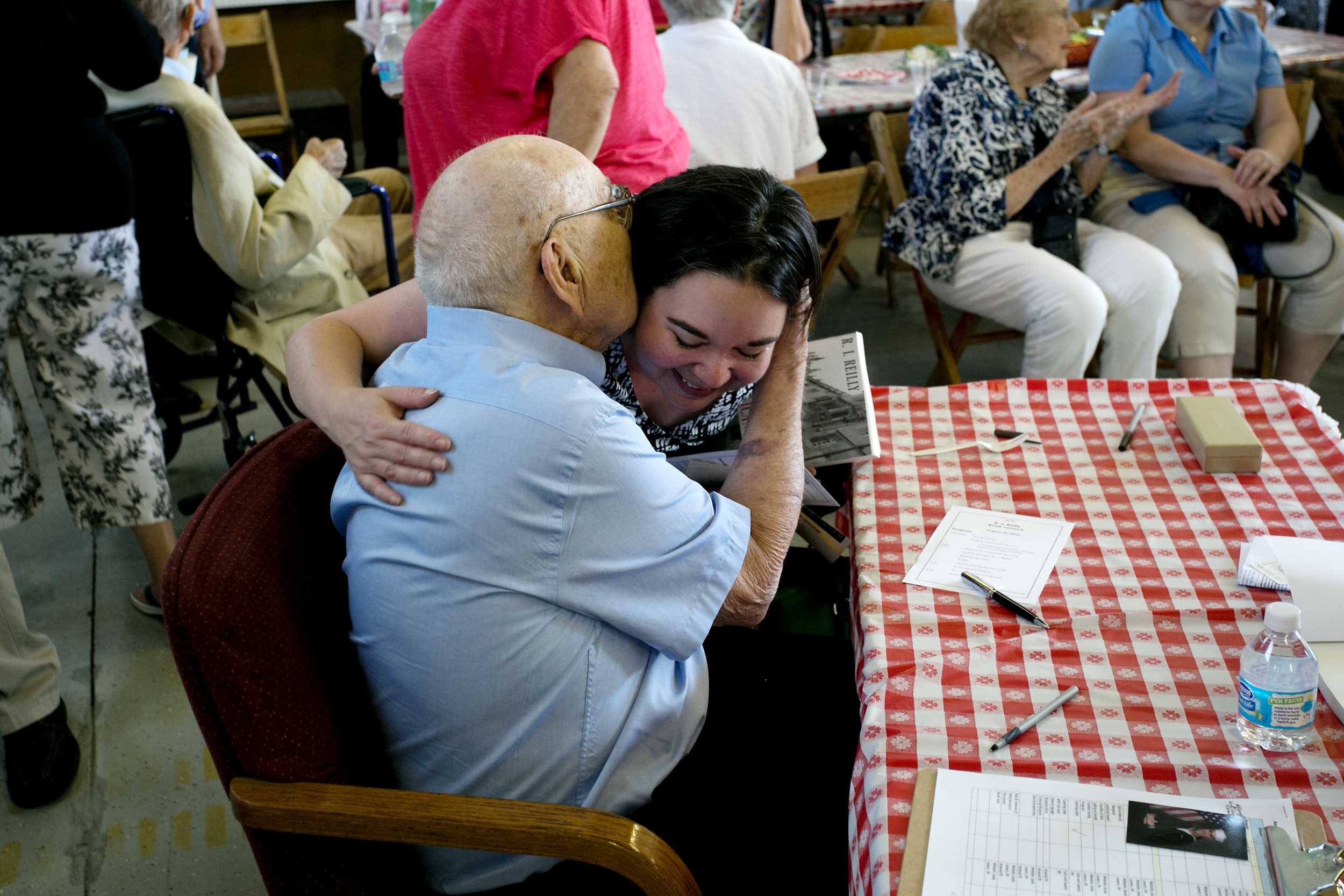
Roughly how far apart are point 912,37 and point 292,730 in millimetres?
4327

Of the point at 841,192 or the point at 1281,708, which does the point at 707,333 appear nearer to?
the point at 1281,708

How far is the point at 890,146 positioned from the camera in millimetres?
3209

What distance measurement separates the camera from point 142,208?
8.05ft

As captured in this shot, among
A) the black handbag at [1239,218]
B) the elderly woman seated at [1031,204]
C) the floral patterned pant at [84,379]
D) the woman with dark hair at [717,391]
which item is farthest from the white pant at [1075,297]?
the floral patterned pant at [84,379]

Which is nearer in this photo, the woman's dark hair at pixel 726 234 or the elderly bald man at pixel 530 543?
the elderly bald man at pixel 530 543

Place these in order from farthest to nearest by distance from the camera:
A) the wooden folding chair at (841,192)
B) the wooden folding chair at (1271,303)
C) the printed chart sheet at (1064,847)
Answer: the wooden folding chair at (1271,303)
the wooden folding chair at (841,192)
the printed chart sheet at (1064,847)

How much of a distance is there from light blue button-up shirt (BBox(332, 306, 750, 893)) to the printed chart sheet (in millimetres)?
327

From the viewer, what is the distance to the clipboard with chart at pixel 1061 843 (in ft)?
2.91

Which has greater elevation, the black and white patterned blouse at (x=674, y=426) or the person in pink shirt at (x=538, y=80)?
the person in pink shirt at (x=538, y=80)

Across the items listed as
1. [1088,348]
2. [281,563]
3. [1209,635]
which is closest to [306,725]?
[281,563]

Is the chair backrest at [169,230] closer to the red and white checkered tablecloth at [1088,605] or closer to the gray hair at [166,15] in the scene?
the gray hair at [166,15]

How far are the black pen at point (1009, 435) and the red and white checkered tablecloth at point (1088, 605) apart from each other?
0.06 ft

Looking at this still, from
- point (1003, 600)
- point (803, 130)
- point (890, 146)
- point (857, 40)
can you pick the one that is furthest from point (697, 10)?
Result: point (1003, 600)

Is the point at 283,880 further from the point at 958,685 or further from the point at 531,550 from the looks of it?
the point at 958,685
